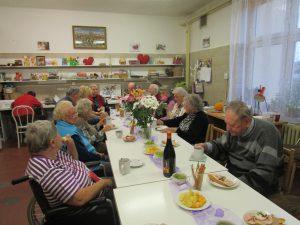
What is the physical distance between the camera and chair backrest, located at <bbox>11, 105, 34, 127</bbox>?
4551 millimetres

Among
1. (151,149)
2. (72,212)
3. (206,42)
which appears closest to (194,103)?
(151,149)

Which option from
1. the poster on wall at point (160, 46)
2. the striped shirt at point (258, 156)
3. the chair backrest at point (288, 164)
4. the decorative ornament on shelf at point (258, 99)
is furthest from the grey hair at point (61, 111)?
the poster on wall at point (160, 46)

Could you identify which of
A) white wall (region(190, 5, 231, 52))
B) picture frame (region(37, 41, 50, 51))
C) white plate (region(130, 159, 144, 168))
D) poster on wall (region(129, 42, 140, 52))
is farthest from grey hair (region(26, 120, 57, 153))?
poster on wall (region(129, 42, 140, 52))

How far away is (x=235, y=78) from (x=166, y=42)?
269cm

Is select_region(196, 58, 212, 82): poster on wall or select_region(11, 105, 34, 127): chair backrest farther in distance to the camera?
select_region(196, 58, 212, 82): poster on wall

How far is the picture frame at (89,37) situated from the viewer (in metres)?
5.66

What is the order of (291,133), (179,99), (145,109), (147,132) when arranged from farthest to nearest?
1. (179,99)
2. (291,133)
3. (147,132)
4. (145,109)

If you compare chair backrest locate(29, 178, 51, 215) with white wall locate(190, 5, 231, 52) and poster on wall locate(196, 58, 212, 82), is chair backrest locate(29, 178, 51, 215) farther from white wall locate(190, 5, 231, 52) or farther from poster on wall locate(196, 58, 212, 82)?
poster on wall locate(196, 58, 212, 82)

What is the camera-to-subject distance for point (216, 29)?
4.90 metres

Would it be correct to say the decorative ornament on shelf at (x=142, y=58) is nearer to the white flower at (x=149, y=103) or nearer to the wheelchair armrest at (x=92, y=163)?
the white flower at (x=149, y=103)

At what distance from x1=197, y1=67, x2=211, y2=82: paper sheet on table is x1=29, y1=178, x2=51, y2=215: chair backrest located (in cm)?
447

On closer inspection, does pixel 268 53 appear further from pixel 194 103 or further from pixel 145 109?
pixel 145 109

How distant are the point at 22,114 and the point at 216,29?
14.3 feet

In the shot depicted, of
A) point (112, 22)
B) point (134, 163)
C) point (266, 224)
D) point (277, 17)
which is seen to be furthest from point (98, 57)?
point (266, 224)
